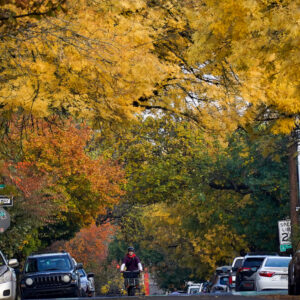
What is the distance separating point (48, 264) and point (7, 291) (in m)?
9.49

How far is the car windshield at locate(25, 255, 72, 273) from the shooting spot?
2598 cm

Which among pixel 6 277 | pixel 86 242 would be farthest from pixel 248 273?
pixel 86 242

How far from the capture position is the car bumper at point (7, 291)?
54.5 ft

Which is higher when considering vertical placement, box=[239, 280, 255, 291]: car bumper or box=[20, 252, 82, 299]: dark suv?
box=[20, 252, 82, 299]: dark suv

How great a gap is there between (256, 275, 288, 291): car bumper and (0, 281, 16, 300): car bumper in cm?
1011

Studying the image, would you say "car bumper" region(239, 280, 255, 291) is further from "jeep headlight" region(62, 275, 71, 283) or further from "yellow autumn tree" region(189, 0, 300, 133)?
"yellow autumn tree" region(189, 0, 300, 133)

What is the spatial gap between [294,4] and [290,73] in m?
1.06

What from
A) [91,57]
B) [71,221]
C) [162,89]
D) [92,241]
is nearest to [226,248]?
[92,241]

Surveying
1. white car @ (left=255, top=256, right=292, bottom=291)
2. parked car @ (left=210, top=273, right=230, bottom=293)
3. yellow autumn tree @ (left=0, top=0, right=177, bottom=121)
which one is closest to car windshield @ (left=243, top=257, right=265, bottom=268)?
white car @ (left=255, top=256, right=292, bottom=291)

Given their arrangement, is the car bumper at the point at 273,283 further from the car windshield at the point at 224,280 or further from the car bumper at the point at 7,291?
the car bumper at the point at 7,291

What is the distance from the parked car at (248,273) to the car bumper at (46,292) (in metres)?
5.97

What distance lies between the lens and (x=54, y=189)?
3269 cm

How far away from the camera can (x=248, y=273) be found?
90.9ft

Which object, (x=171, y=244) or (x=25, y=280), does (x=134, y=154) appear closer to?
(x=25, y=280)
